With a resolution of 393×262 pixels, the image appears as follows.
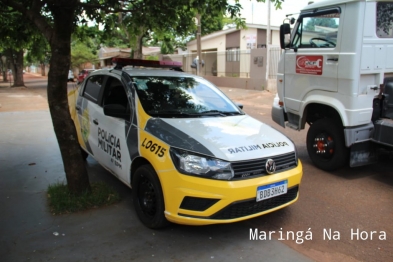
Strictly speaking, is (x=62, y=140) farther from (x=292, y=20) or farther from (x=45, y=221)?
(x=292, y=20)

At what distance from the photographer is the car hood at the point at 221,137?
3186 millimetres

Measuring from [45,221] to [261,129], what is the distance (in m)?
2.72

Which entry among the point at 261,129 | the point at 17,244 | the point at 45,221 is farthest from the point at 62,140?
the point at 261,129

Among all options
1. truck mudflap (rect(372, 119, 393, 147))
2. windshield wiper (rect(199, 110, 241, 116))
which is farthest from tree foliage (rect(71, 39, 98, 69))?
truck mudflap (rect(372, 119, 393, 147))

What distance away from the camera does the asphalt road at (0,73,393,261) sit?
3152 mm

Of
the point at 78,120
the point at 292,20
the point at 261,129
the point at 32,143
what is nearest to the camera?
the point at 261,129

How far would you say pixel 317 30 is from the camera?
536cm

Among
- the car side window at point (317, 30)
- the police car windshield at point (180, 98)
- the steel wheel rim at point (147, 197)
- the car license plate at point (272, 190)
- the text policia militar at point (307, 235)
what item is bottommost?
the text policia militar at point (307, 235)

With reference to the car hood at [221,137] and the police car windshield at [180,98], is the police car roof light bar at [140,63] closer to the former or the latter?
the police car windshield at [180,98]

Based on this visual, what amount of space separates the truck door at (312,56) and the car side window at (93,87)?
3.27 m

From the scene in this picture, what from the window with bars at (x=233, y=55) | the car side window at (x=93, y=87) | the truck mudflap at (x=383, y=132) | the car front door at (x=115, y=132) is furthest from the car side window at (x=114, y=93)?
the window with bars at (x=233, y=55)

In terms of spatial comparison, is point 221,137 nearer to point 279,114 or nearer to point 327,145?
point 327,145

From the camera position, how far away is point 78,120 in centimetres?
545

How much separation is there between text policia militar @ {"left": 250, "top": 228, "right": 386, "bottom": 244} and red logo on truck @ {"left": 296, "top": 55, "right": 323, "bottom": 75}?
104 inches
